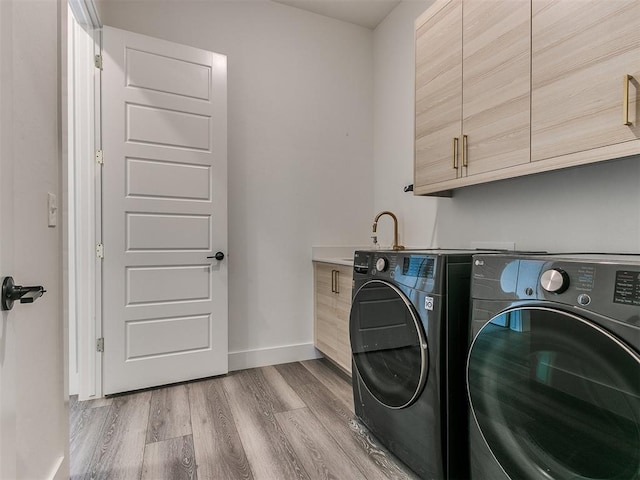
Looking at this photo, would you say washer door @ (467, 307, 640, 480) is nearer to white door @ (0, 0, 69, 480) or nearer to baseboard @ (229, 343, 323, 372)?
white door @ (0, 0, 69, 480)

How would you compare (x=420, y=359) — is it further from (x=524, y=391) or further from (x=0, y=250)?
(x=0, y=250)

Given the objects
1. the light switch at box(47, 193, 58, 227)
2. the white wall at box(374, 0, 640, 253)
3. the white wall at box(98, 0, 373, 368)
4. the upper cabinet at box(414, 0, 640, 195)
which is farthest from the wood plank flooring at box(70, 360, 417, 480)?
the upper cabinet at box(414, 0, 640, 195)

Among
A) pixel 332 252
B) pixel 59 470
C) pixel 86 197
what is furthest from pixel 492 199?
pixel 86 197

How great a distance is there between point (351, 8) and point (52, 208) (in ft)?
8.81

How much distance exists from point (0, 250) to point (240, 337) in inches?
75.9

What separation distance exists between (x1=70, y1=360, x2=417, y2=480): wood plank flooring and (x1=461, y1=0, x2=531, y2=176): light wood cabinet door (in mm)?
1467

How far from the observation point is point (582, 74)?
116 centimetres

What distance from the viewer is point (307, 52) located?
286 centimetres

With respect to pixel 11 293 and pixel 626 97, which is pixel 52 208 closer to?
pixel 11 293

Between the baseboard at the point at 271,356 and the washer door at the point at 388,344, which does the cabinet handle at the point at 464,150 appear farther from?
the baseboard at the point at 271,356

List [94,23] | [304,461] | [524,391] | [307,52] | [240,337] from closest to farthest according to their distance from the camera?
[524,391] < [304,461] < [94,23] < [240,337] < [307,52]

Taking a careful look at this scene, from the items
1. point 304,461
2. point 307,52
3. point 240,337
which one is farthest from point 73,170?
point 304,461

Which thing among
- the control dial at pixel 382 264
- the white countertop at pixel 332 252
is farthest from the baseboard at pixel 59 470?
the white countertop at pixel 332 252

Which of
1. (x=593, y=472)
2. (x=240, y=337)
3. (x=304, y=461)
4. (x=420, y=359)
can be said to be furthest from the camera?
(x=240, y=337)
